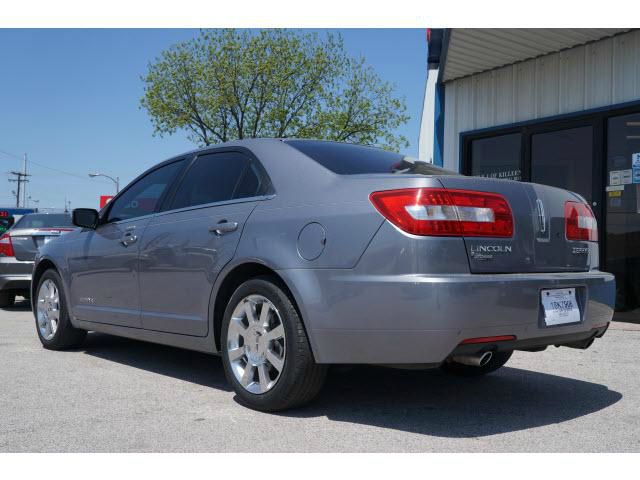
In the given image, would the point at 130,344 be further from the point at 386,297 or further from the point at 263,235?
the point at 386,297

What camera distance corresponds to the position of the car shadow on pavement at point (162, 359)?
469 cm

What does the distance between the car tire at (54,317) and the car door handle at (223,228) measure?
233cm

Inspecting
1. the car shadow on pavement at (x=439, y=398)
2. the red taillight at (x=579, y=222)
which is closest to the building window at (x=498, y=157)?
the car shadow on pavement at (x=439, y=398)

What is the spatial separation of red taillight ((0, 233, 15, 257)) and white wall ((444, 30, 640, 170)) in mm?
6565

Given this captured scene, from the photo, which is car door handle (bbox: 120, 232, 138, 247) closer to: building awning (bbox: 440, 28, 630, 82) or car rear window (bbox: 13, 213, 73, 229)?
car rear window (bbox: 13, 213, 73, 229)

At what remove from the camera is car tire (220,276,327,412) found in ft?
11.2

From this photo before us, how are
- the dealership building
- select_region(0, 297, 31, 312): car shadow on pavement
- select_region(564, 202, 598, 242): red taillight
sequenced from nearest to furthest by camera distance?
select_region(564, 202, 598, 242): red taillight
the dealership building
select_region(0, 297, 31, 312): car shadow on pavement

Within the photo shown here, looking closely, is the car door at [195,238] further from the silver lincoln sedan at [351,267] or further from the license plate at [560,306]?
the license plate at [560,306]

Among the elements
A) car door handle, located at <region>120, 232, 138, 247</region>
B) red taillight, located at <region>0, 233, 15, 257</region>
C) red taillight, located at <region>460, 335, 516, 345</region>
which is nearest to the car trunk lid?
red taillight, located at <region>460, 335, 516, 345</region>

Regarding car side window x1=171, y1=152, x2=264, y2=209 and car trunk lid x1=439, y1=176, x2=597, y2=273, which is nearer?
car trunk lid x1=439, y1=176, x2=597, y2=273

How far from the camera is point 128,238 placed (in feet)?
15.9

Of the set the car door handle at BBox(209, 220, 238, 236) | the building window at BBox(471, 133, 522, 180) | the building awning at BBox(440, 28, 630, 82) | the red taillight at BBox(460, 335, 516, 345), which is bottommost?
the red taillight at BBox(460, 335, 516, 345)
